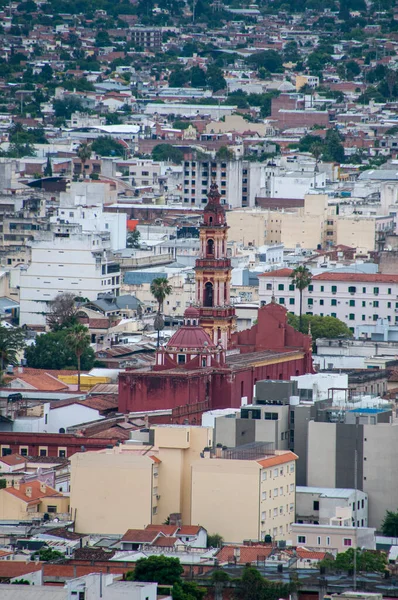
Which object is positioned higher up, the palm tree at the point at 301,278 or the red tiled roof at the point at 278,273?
the palm tree at the point at 301,278

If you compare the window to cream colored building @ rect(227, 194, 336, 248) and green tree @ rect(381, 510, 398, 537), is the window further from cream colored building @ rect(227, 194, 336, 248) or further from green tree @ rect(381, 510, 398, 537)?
cream colored building @ rect(227, 194, 336, 248)

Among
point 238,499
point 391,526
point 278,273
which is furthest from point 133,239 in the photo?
point 238,499

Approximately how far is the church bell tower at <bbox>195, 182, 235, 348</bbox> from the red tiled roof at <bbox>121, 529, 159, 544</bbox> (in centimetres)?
3352

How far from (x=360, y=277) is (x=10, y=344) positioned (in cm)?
2919

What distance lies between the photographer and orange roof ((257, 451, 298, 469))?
94250mm

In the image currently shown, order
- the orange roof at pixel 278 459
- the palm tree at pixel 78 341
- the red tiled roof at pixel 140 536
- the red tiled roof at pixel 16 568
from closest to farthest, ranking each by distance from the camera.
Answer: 1. the red tiled roof at pixel 16 568
2. the red tiled roof at pixel 140 536
3. the orange roof at pixel 278 459
4. the palm tree at pixel 78 341

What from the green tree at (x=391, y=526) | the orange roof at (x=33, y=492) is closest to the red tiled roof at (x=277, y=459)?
the green tree at (x=391, y=526)

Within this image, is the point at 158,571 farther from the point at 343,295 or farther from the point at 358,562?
the point at 343,295

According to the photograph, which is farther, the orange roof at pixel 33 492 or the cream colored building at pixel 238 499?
the orange roof at pixel 33 492

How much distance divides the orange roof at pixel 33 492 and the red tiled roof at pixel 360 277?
57.4 meters

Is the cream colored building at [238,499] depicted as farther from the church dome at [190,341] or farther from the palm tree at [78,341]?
the palm tree at [78,341]

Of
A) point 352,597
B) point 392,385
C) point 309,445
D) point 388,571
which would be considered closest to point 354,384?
point 392,385

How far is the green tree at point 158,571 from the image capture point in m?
80.7

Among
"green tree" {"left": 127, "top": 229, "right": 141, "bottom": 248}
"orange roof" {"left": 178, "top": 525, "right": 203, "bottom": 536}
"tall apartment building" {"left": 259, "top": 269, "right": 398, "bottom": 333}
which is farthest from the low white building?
"green tree" {"left": 127, "top": 229, "right": 141, "bottom": 248}
